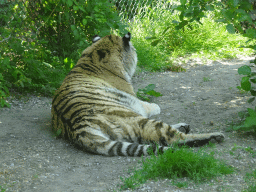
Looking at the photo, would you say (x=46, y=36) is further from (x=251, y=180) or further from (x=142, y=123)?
(x=251, y=180)

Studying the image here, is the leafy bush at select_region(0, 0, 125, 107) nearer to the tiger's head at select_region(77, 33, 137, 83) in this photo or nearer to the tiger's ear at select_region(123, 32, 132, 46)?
the tiger's head at select_region(77, 33, 137, 83)

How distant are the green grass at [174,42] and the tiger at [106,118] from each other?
336 centimetres

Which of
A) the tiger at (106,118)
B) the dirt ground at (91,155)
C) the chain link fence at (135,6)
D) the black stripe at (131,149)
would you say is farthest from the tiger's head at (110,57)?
the chain link fence at (135,6)

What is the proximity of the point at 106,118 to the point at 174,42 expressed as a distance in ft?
18.0

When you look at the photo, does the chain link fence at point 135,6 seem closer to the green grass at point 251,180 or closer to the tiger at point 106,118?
the tiger at point 106,118

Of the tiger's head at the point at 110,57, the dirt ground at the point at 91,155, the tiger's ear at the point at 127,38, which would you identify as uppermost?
the tiger's ear at the point at 127,38

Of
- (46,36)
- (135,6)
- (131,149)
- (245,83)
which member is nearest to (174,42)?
(135,6)

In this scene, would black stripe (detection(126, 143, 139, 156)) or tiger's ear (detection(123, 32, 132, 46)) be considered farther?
tiger's ear (detection(123, 32, 132, 46))

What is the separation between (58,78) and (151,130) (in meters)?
2.75

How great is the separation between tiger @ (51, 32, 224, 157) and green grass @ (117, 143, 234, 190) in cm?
37

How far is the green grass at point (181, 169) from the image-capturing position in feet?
9.23

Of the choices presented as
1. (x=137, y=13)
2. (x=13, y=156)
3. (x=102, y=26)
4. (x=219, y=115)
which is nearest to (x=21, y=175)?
(x=13, y=156)

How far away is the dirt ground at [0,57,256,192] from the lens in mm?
2842

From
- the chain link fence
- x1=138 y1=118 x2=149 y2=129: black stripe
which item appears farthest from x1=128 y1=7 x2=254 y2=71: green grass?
x1=138 y1=118 x2=149 y2=129: black stripe
